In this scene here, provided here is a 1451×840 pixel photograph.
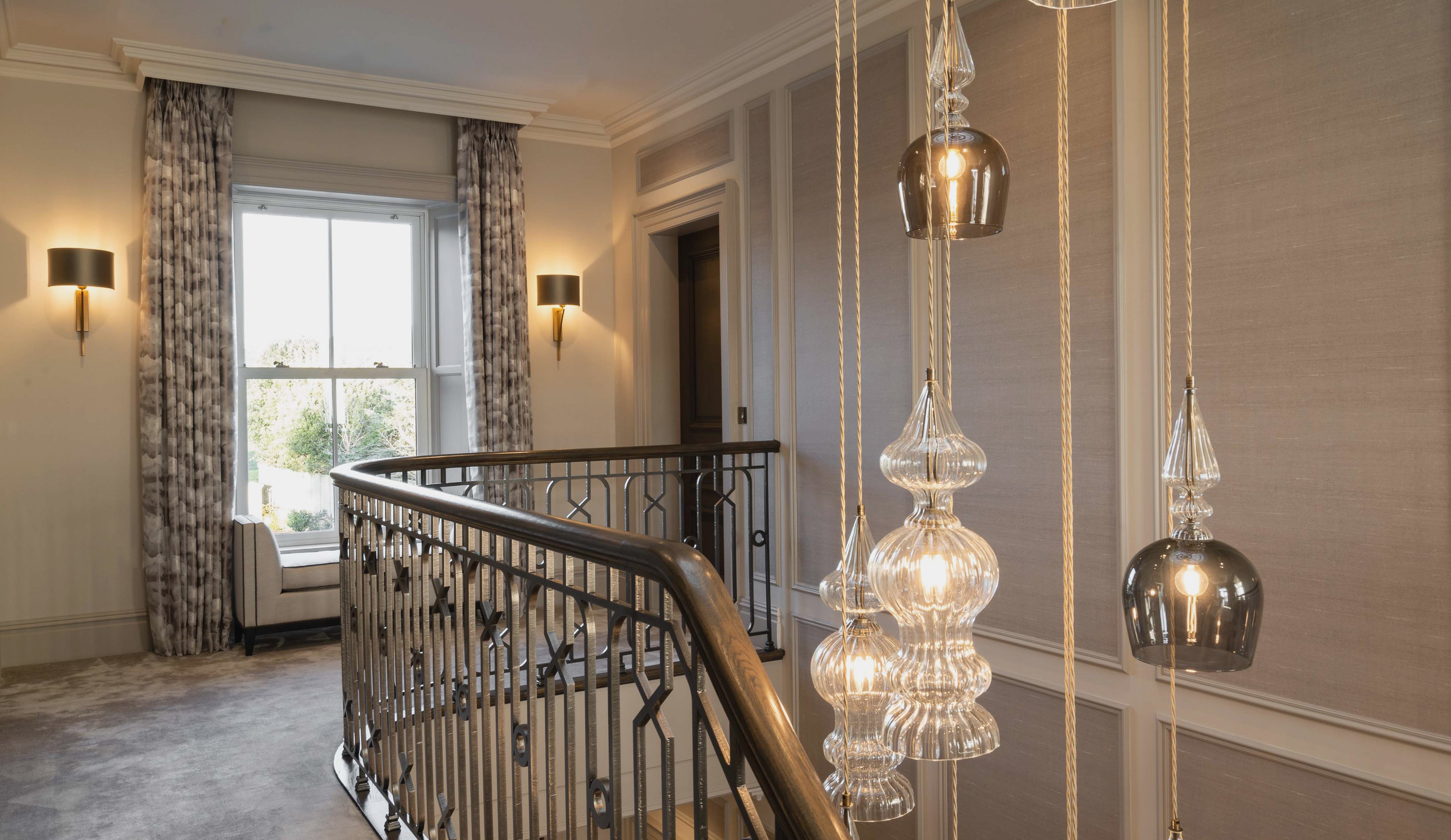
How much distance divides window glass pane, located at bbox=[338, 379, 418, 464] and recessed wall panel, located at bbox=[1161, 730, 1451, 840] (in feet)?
15.5

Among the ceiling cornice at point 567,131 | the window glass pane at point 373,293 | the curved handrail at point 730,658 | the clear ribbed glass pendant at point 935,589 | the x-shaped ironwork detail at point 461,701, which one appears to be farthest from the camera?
the ceiling cornice at point 567,131

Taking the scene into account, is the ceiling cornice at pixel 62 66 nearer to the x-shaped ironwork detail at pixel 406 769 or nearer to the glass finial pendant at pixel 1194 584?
the x-shaped ironwork detail at pixel 406 769

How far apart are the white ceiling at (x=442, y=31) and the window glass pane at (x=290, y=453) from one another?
75.2 inches

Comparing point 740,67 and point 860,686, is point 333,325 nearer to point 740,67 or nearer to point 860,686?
point 740,67

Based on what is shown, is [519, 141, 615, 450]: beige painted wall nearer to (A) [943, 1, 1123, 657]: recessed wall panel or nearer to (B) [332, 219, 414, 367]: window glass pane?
(B) [332, 219, 414, 367]: window glass pane

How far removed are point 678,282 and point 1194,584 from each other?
208 inches

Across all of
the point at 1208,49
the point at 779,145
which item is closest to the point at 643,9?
the point at 779,145

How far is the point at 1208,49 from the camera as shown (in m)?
3.07

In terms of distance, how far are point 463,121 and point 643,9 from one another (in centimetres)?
177

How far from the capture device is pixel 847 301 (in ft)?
14.4

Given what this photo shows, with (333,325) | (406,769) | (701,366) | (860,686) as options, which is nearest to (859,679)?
(860,686)

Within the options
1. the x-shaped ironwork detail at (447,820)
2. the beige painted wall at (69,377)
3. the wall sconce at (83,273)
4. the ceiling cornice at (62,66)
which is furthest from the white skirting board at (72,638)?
the x-shaped ironwork detail at (447,820)

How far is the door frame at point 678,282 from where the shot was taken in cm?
528

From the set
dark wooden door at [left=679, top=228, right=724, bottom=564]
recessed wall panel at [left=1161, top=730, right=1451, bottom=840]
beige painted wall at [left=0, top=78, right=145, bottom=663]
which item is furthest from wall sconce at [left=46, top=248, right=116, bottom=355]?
recessed wall panel at [left=1161, top=730, right=1451, bottom=840]
